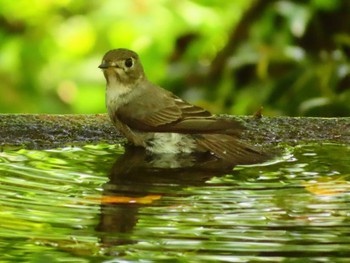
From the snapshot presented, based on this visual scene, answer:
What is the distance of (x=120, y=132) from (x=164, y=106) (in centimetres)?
19

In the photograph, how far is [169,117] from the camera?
3674 millimetres

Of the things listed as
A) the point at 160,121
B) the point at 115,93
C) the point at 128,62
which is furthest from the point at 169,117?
the point at 128,62

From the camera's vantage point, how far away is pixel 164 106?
378 cm

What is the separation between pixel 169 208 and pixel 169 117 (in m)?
1.19

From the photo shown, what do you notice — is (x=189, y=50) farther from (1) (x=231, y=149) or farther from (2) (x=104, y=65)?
(1) (x=231, y=149)

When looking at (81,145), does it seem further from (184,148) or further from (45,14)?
(45,14)

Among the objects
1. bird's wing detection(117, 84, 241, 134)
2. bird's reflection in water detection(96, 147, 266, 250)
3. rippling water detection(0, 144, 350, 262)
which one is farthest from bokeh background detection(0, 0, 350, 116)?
rippling water detection(0, 144, 350, 262)

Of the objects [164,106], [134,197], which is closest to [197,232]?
[134,197]

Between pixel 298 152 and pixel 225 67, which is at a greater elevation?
pixel 225 67

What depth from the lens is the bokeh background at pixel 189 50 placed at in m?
6.16

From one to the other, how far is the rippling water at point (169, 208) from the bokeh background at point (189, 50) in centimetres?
280

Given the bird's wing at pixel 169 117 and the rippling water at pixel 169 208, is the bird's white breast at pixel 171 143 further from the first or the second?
→ the rippling water at pixel 169 208

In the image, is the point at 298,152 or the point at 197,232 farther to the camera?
the point at 298,152

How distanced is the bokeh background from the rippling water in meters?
2.80
